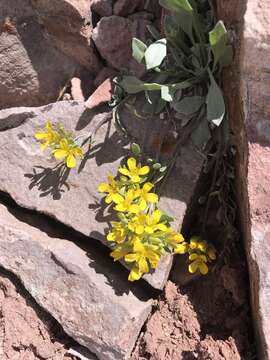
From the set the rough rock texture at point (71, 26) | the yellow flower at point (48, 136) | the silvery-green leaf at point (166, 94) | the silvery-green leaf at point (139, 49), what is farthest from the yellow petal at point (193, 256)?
the rough rock texture at point (71, 26)

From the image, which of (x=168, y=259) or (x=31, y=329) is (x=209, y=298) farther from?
(x=31, y=329)

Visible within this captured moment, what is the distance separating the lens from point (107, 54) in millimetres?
3520

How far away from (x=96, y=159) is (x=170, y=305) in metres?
0.91

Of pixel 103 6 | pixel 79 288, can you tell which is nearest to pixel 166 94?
pixel 103 6

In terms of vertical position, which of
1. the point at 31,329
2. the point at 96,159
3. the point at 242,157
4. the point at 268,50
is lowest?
the point at 31,329

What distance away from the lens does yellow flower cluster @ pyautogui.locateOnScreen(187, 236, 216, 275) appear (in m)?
2.99

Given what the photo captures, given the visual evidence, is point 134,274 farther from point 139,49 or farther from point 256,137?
point 139,49

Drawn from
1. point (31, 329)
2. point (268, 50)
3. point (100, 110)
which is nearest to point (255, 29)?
point (268, 50)

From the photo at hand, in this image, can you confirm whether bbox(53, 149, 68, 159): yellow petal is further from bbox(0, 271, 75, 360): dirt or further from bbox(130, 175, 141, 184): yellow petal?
bbox(0, 271, 75, 360): dirt

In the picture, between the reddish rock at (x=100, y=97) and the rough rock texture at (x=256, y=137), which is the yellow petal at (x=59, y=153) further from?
the rough rock texture at (x=256, y=137)

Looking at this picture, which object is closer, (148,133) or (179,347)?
(179,347)

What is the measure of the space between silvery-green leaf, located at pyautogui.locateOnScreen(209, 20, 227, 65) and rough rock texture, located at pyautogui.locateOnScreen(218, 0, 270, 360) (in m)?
0.09

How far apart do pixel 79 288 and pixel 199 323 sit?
2.15 feet

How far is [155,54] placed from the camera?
9.74ft
